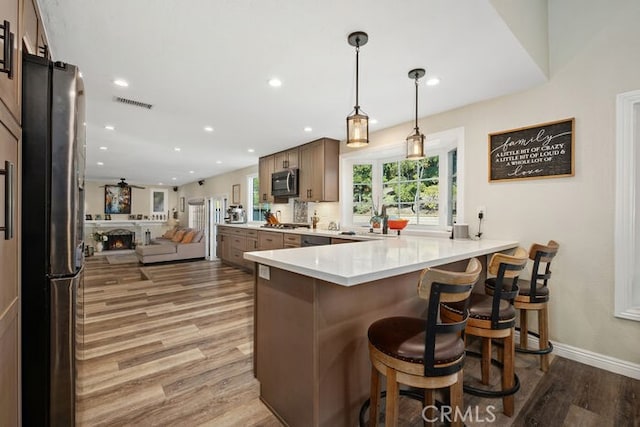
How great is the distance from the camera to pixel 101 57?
2166 millimetres

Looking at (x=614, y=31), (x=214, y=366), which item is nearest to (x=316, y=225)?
(x=214, y=366)

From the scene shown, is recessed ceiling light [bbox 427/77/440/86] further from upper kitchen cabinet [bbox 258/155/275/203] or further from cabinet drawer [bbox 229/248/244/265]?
cabinet drawer [bbox 229/248/244/265]

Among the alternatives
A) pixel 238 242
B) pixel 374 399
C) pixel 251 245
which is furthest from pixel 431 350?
pixel 238 242

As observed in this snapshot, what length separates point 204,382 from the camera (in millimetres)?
2020

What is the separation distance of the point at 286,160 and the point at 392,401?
4589 mm

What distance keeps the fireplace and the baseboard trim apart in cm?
1177

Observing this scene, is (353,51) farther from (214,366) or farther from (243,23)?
(214,366)

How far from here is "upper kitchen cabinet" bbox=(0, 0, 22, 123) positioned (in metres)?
0.85

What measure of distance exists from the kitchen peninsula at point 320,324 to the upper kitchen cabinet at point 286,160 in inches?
138

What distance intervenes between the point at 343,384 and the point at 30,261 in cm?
155

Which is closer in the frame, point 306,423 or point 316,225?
point 306,423

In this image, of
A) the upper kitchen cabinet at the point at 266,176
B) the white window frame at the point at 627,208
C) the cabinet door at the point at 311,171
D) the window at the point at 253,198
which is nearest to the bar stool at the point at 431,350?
the white window frame at the point at 627,208

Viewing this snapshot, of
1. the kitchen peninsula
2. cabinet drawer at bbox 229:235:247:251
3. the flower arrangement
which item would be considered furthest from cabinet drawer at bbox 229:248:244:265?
the flower arrangement

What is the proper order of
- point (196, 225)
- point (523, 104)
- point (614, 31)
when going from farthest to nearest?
point (196, 225)
point (523, 104)
point (614, 31)
